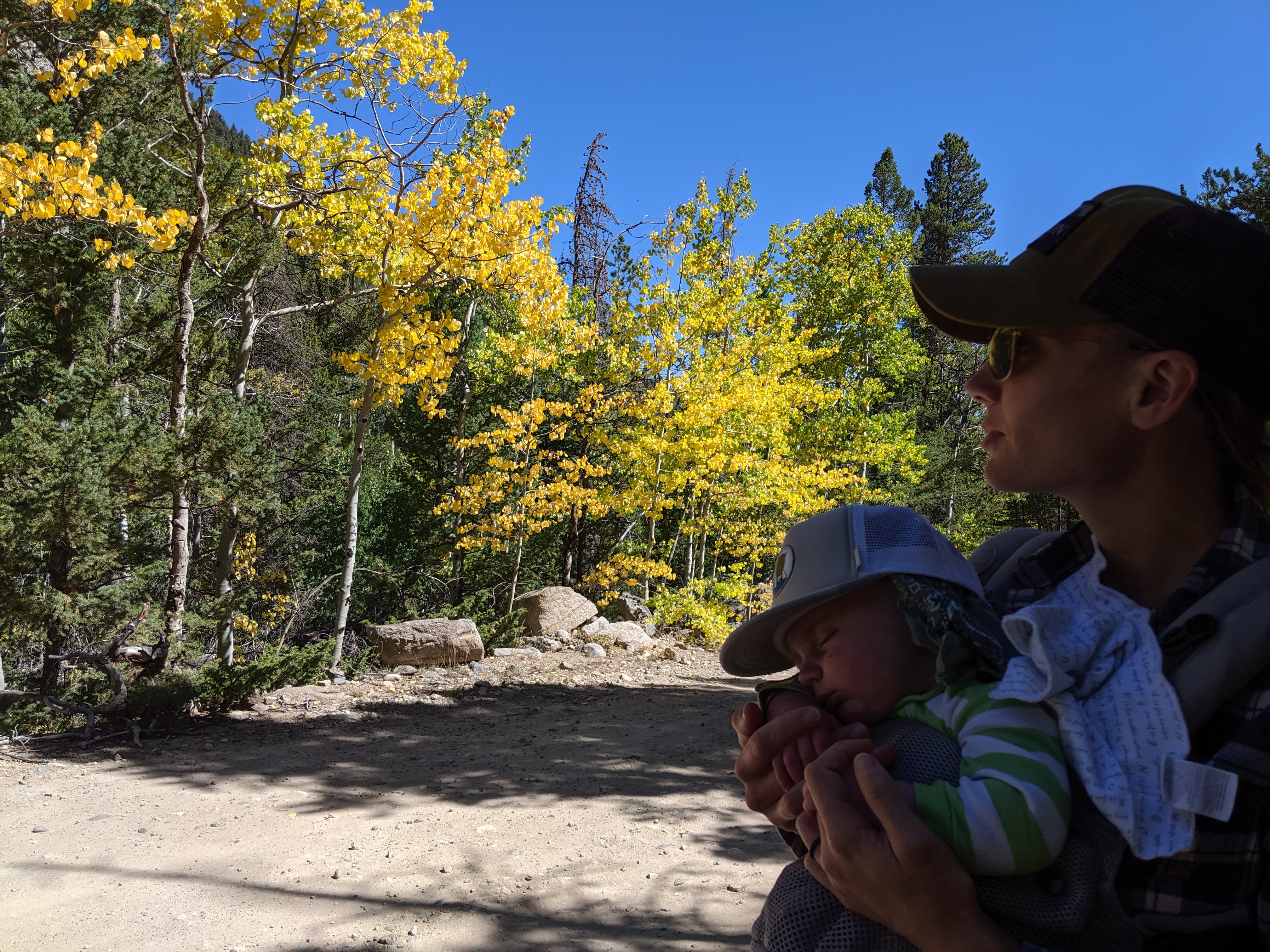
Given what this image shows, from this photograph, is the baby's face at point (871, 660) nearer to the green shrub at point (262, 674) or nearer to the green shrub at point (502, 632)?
the green shrub at point (262, 674)

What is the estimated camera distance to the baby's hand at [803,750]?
1138 mm

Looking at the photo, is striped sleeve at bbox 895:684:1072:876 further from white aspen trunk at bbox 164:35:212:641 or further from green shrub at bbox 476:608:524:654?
green shrub at bbox 476:608:524:654

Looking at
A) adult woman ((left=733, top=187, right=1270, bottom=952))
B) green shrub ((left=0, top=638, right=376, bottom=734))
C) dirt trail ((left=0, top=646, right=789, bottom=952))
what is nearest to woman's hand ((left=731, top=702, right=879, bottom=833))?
adult woman ((left=733, top=187, right=1270, bottom=952))

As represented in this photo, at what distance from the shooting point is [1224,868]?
87 centimetres

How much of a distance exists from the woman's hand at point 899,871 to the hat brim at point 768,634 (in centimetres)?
25

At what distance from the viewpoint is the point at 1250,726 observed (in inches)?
34.8

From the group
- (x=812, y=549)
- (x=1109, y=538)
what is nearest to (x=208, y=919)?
(x=812, y=549)

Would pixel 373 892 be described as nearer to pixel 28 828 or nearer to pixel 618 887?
pixel 618 887

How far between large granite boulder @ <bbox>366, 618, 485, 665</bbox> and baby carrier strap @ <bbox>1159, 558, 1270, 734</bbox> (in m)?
8.79

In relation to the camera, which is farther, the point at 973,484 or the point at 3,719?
the point at 973,484

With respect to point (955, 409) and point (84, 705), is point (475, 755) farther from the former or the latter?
point (955, 409)

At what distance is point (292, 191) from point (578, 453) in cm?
787

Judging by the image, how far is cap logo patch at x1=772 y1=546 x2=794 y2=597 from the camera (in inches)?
51.2

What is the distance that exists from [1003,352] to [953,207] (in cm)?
3598
